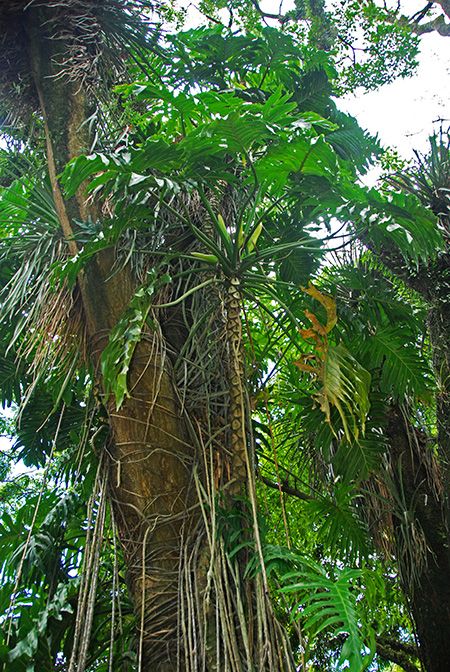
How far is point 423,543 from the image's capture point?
3285 mm

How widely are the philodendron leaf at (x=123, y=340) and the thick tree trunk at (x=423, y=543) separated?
1692 millimetres

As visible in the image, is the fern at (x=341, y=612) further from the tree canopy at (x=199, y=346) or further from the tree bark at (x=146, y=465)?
the tree bark at (x=146, y=465)

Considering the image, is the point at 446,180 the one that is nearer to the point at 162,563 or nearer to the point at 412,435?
the point at 412,435

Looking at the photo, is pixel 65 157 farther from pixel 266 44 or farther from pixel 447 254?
pixel 447 254

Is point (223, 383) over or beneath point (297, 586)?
over

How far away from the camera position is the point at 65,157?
295 centimetres

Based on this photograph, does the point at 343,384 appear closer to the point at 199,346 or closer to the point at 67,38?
the point at 199,346

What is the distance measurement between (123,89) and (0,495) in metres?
3.41

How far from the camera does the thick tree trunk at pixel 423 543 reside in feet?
10.3

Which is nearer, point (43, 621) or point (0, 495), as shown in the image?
point (43, 621)

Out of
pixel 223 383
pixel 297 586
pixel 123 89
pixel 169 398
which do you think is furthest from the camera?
pixel 123 89

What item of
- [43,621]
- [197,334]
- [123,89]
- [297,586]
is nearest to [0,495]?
[43,621]

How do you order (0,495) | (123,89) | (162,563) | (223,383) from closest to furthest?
(162,563) → (223,383) → (123,89) → (0,495)

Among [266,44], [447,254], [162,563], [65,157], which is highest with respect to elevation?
[266,44]
